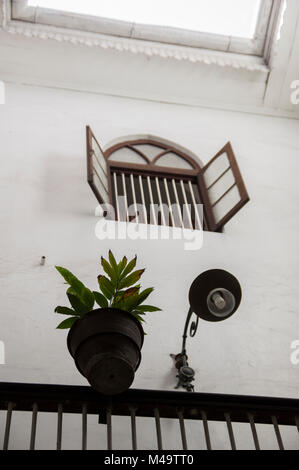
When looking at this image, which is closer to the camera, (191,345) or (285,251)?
(191,345)

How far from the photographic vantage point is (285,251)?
4504 millimetres

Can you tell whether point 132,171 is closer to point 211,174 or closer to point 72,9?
point 211,174

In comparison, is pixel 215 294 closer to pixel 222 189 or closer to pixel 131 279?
pixel 131 279

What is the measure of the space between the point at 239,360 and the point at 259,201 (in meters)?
1.90

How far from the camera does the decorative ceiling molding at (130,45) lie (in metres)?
5.71

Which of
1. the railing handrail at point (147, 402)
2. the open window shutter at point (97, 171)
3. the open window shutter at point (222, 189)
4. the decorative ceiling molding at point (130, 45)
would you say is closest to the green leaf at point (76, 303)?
the railing handrail at point (147, 402)

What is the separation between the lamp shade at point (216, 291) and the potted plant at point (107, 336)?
46cm

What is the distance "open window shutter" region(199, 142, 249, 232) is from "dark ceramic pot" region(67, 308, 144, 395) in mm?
2323

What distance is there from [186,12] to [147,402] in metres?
5.37

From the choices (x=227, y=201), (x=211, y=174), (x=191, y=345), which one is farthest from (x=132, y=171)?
(x=191, y=345)

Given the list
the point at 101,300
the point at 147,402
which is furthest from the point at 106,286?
the point at 147,402

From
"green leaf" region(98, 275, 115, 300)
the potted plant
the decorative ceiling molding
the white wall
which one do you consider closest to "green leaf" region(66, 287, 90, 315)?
the potted plant

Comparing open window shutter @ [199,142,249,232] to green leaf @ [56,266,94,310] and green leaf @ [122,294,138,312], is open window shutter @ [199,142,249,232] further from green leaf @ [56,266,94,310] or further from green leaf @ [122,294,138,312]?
green leaf @ [56,266,94,310]

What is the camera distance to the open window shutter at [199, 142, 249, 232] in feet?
14.5
